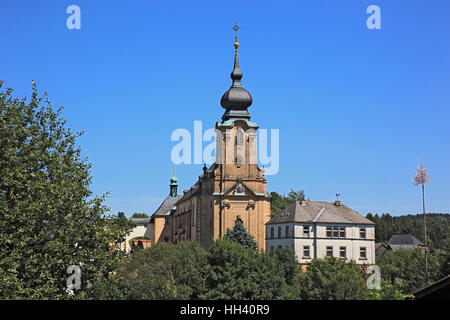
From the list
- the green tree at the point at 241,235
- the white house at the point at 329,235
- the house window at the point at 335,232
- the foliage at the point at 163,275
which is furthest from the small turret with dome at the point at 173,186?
the foliage at the point at 163,275

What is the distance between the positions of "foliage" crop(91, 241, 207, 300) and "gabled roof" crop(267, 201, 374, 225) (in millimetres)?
29111

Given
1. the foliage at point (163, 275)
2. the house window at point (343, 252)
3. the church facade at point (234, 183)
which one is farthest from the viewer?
the church facade at point (234, 183)

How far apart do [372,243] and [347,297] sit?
32.2 m

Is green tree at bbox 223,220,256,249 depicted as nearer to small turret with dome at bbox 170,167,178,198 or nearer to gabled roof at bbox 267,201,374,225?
gabled roof at bbox 267,201,374,225

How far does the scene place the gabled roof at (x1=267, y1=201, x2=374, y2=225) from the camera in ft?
228

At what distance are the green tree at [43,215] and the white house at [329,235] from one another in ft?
140

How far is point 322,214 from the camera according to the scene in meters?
69.9

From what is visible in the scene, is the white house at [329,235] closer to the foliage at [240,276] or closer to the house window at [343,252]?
the house window at [343,252]

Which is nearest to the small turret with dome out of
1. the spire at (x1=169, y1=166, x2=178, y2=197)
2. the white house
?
the spire at (x1=169, y1=166, x2=178, y2=197)

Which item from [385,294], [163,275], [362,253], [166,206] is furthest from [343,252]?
[166,206]

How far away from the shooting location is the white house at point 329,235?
68.6m

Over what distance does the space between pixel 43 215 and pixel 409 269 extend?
55.4 m

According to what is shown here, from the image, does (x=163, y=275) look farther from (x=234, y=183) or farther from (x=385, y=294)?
(x=234, y=183)
